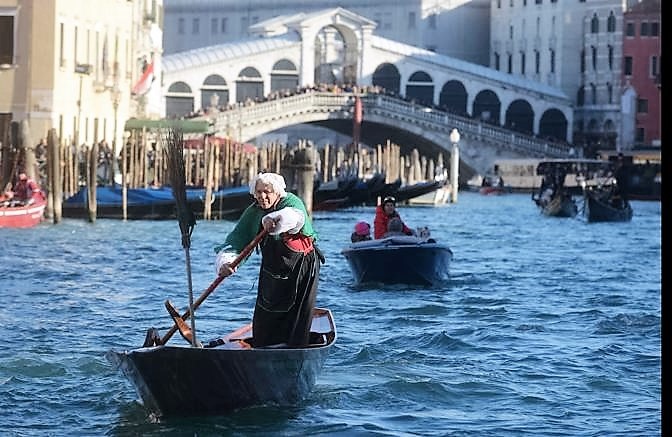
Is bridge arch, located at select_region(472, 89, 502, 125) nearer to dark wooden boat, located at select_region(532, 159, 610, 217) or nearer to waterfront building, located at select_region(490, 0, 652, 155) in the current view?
waterfront building, located at select_region(490, 0, 652, 155)

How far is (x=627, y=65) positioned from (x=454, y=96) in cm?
627

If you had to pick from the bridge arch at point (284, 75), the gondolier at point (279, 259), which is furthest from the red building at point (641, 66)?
the gondolier at point (279, 259)

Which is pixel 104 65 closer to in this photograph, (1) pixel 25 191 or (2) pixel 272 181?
(1) pixel 25 191

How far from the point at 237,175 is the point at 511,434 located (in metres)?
25.4

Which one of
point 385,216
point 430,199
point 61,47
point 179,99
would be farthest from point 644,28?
point 385,216

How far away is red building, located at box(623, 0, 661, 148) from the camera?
64.8m

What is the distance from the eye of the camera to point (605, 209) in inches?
1339

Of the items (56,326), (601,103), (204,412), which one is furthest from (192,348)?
(601,103)

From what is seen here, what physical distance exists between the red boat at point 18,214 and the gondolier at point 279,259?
50.2 ft

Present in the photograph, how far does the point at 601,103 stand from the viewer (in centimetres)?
6619

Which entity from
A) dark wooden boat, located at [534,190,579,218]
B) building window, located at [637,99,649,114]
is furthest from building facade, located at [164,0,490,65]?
dark wooden boat, located at [534,190,579,218]

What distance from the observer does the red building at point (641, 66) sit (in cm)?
6475

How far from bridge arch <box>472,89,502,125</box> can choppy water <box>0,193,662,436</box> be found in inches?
1639

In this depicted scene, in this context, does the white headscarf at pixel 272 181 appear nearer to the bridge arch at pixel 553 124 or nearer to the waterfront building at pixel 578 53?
the waterfront building at pixel 578 53
